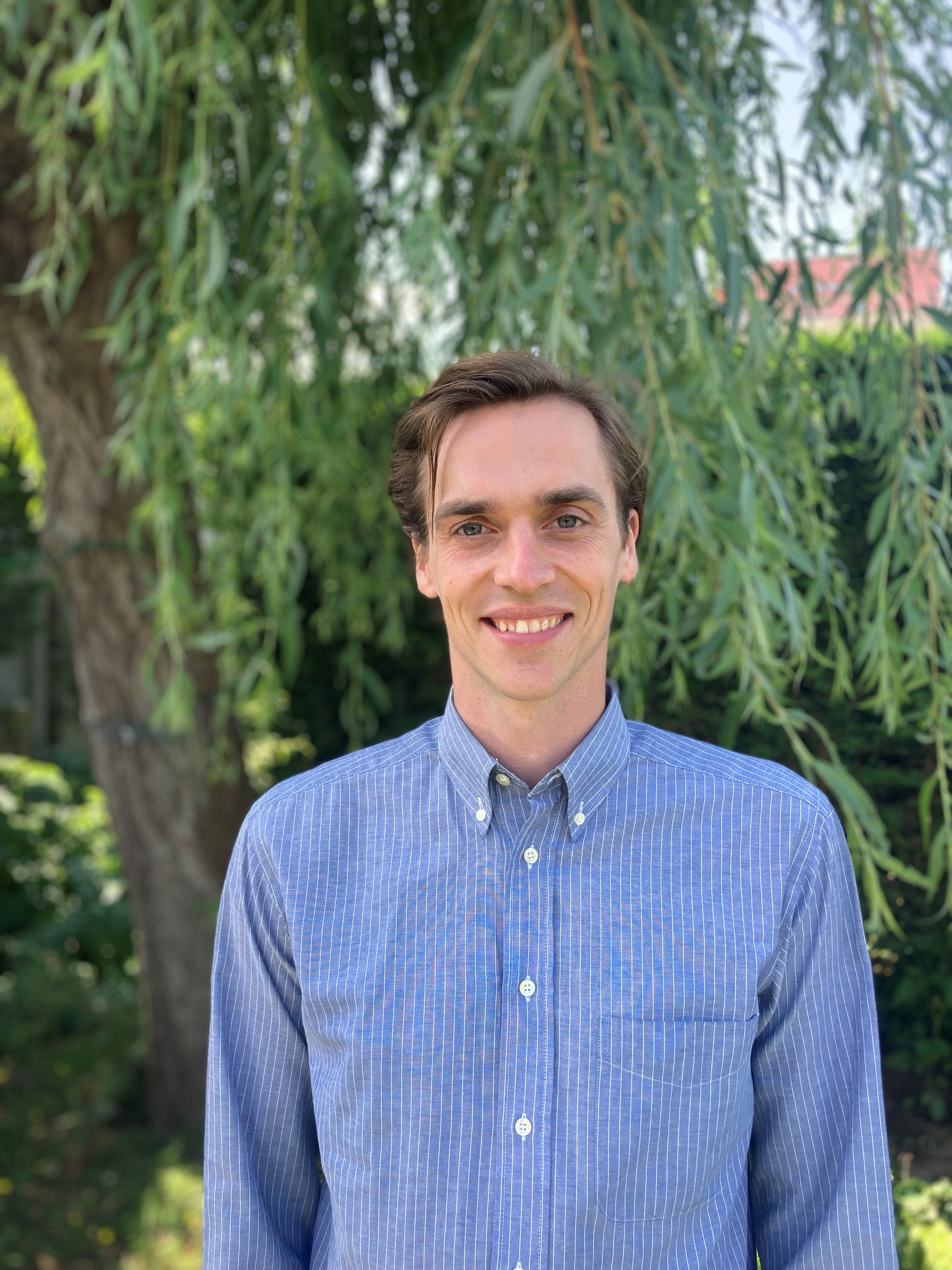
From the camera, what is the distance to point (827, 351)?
1.77 m

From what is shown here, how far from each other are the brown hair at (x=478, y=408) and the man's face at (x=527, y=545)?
1 centimetres

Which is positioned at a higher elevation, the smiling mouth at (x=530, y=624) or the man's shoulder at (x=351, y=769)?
the smiling mouth at (x=530, y=624)

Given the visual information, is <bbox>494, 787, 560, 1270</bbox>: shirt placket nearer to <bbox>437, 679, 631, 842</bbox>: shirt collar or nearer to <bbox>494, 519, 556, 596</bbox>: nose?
<bbox>437, 679, 631, 842</bbox>: shirt collar

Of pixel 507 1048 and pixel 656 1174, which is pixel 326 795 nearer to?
pixel 507 1048

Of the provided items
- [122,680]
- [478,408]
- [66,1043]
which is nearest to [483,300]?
[478,408]

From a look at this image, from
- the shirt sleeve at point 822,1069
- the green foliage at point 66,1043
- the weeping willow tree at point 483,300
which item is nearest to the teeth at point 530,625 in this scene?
the shirt sleeve at point 822,1069

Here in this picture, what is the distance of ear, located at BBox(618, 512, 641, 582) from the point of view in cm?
122

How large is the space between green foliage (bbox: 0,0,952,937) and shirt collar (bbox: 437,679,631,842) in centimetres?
38

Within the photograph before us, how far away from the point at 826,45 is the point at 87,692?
90.7 inches

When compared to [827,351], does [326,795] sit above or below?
below

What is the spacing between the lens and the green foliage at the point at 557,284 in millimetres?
1541

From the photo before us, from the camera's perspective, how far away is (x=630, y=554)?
1.24 m

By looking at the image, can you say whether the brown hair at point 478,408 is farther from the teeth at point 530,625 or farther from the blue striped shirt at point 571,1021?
the blue striped shirt at point 571,1021

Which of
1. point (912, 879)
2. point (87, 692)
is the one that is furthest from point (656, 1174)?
point (87, 692)
